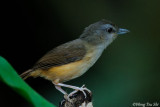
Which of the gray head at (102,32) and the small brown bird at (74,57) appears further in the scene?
the gray head at (102,32)

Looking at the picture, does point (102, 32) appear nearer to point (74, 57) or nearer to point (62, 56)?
point (74, 57)

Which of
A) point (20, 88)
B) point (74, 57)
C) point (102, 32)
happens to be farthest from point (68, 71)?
point (20, 88)

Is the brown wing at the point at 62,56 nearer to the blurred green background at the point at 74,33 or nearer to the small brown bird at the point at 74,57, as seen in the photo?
the small brown bird at the point at 74,57

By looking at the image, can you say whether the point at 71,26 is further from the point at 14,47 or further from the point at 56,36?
the point at 14,47

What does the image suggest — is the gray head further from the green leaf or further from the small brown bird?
the green leaf

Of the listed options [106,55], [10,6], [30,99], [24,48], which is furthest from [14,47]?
[30,99]

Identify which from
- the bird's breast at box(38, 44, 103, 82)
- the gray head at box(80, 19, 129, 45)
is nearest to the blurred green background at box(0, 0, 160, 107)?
the gray head at box(80, 19, 129, 45)

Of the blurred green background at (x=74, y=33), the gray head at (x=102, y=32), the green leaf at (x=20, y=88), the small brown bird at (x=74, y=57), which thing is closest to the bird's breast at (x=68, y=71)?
the small brown bird at (x=74, y=57)
